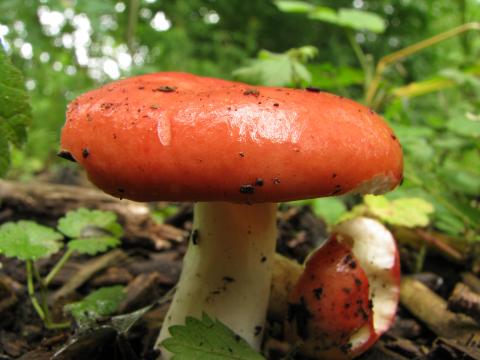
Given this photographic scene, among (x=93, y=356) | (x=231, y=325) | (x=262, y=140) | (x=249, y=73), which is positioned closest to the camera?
(x=262, y=140)

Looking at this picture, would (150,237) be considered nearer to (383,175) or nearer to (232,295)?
(232,295)

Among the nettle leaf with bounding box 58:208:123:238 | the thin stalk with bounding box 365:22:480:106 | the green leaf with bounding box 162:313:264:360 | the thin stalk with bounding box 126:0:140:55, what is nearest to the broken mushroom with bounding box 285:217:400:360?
the green leaf with bounding box 162:313:264:360

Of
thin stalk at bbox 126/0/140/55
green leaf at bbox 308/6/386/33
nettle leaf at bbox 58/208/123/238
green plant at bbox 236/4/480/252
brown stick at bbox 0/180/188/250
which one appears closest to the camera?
nettle leaf at bbox 58/208/123/238

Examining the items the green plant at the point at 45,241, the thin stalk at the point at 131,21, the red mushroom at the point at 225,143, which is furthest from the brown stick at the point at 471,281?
the thin stalk at the point at 131,21

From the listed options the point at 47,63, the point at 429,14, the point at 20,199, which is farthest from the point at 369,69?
the point at 47,63

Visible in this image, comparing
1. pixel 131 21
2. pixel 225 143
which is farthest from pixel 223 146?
pixel 131 21

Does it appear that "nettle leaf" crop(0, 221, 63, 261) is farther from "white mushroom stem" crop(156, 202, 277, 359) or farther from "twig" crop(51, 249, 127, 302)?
"white mushroom stem" crop(156, 202, 277, 359)

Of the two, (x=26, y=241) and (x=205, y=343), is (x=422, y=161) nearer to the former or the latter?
(x=205, y=343)
